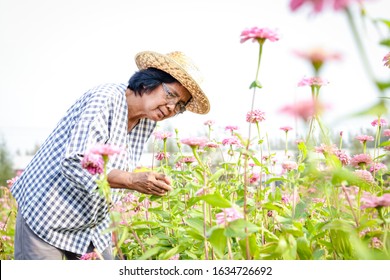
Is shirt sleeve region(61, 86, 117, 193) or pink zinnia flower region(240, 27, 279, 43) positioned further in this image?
shirt sleeve region(61, 86, 117, 193)

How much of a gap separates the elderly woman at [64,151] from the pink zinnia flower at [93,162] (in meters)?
0.30

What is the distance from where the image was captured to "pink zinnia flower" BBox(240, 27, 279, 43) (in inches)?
25.3

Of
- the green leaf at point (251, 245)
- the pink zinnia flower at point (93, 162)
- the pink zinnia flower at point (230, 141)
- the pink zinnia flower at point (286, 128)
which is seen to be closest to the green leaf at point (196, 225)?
the green leaf at point (251, 245)

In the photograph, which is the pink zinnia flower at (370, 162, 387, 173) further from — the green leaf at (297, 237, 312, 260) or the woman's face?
the woman's face

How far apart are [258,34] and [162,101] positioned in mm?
554

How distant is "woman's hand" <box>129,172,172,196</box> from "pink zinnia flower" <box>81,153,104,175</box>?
207 mm

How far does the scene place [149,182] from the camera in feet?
3.07

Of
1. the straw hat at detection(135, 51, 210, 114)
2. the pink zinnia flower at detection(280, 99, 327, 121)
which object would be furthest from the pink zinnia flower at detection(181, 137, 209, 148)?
the straw hat at detection(135, 51, 210, 114)

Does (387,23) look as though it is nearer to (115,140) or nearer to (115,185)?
(115,185)

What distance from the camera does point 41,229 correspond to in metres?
1.15

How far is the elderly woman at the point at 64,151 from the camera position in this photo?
1104 mm

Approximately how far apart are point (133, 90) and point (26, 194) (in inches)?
14.4

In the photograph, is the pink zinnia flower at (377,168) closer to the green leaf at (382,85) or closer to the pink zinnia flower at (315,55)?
the pink zinnia flower at (315,55)
